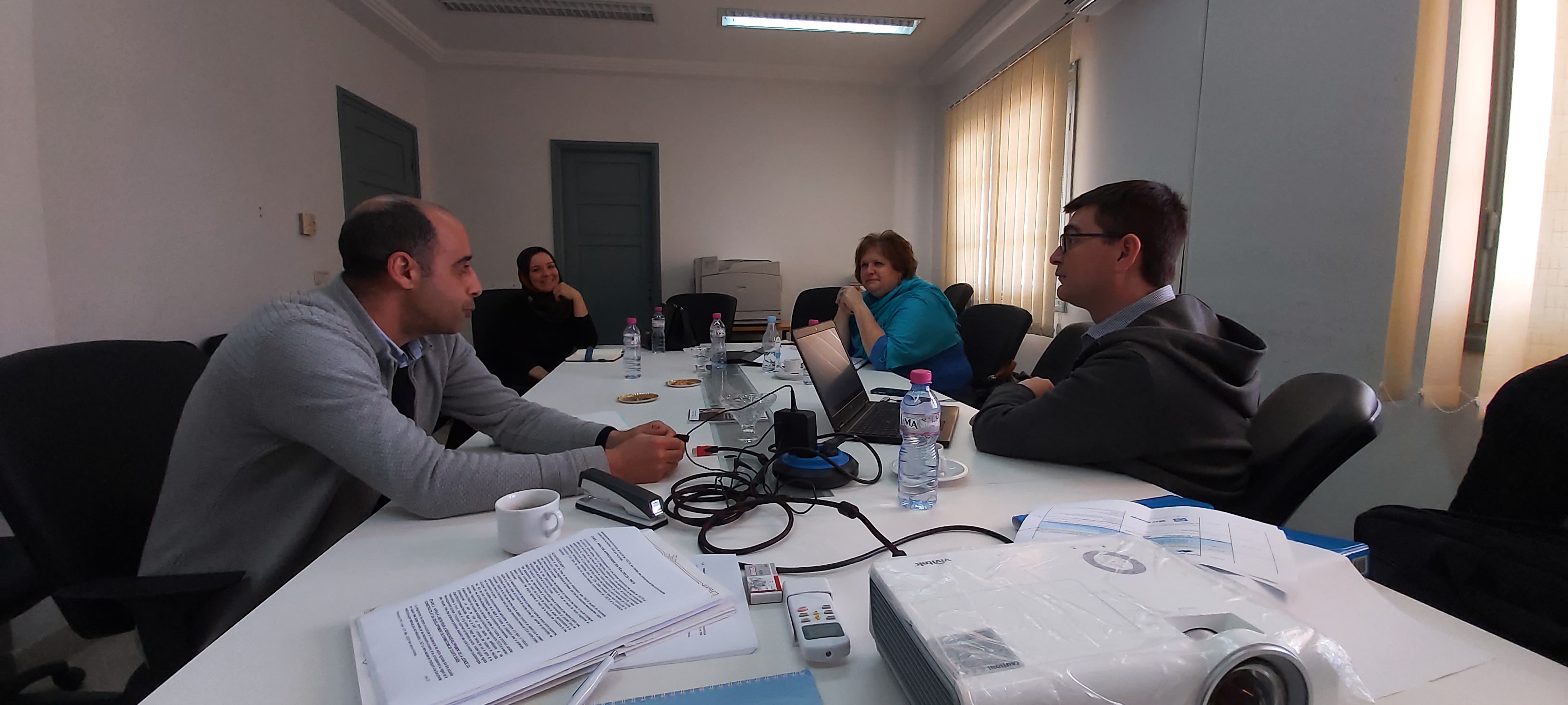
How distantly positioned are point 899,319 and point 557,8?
10.3 feet

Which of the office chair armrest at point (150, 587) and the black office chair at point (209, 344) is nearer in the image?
the office chair armrest at point (150, 587)

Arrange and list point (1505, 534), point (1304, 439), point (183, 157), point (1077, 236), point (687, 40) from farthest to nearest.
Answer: point (687, 40), point (183, 157), point (1077, 236), point (1304, 439), point (1505, 534)

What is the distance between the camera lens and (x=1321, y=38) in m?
2.21

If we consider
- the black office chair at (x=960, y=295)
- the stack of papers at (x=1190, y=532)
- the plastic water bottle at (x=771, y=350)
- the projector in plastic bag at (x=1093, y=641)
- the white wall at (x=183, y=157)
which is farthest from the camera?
the black office chair at (x=960, y=295)

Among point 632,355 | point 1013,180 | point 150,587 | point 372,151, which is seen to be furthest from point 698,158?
point 150,587

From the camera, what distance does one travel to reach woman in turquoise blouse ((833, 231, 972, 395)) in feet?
8.41

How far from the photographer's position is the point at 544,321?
11.6ft

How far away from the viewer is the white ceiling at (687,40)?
4066 millimetres

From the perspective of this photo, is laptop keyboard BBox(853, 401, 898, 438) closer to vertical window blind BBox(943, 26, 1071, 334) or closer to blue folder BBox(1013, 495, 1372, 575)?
blue folder BBox(1013, 495, 1372, 575)

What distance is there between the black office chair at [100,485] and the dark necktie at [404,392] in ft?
1.41

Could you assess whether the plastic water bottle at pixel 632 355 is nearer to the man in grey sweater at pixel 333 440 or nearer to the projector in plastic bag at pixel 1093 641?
the man in grey sweater at pixel 333 440

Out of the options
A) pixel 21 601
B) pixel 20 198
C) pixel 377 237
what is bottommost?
pixel 21 601

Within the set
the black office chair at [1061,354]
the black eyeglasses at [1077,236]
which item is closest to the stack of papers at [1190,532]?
the black eyeglasses at [1077,236]

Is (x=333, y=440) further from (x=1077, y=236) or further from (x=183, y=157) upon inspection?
(x=183, y=157)
